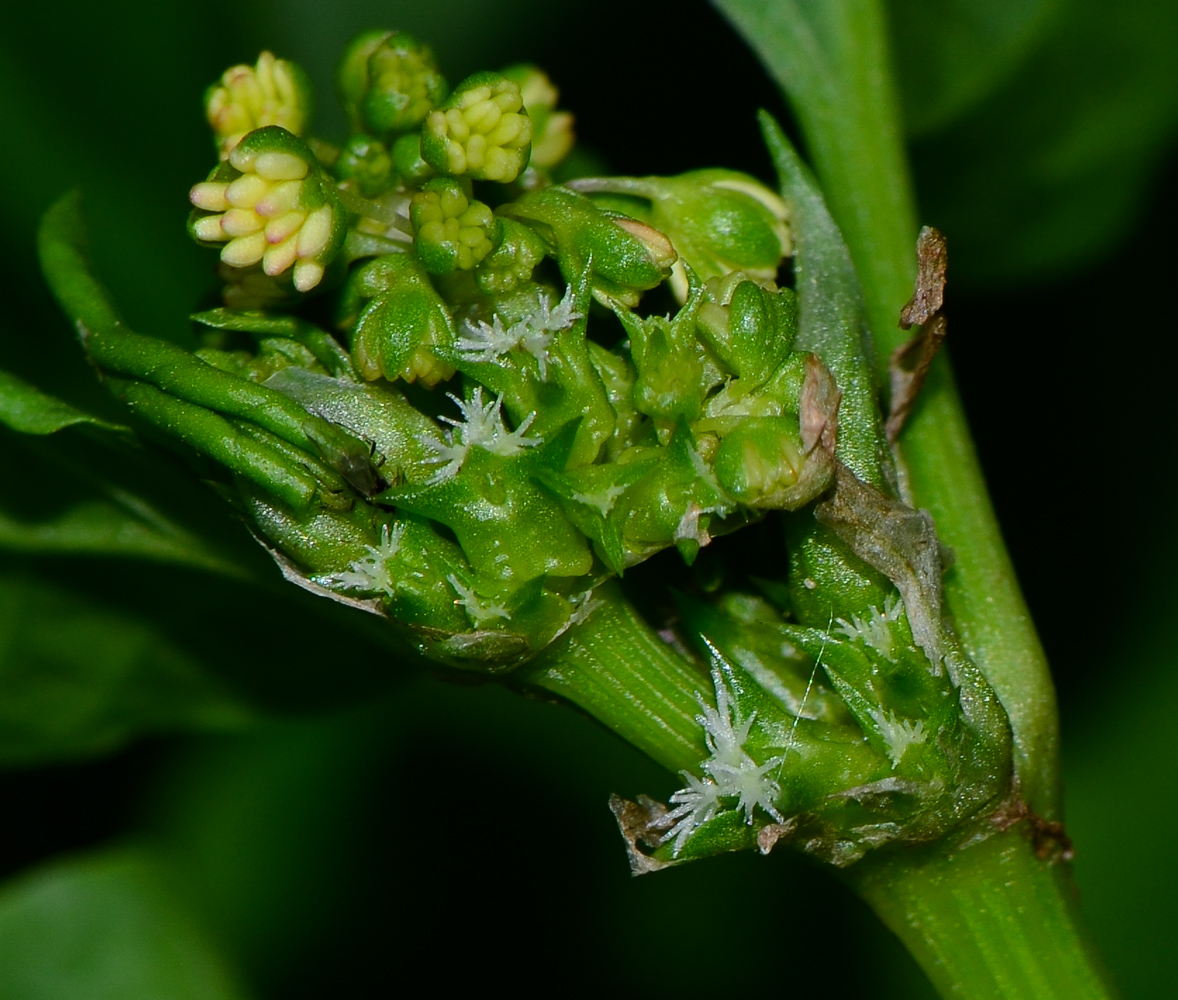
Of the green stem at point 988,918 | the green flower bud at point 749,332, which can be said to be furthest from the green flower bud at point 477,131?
the green stem at point 988,918

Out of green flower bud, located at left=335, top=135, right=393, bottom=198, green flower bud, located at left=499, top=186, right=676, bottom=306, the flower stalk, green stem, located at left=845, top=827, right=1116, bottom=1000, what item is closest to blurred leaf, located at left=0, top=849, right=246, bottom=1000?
the flower stalk

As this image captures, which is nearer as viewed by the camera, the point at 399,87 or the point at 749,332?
the point at 749,332

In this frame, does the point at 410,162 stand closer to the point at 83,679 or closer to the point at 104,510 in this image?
the point at 104,510

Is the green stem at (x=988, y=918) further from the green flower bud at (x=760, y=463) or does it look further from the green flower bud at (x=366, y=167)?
the green flower bud at (x=366, y=167)

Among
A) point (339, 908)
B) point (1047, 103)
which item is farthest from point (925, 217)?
point (339, 908)

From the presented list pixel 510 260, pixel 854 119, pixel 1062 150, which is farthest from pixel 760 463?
pixel 1062 150
